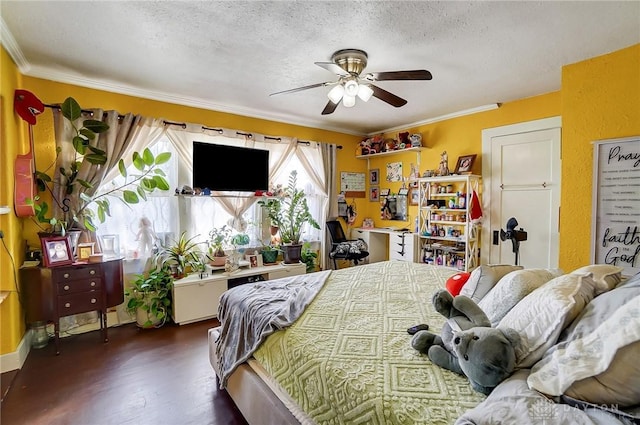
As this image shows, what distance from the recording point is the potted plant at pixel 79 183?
2.73 meters

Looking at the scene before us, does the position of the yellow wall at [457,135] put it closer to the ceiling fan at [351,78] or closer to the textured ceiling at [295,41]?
the textured ceiling at [295,41]

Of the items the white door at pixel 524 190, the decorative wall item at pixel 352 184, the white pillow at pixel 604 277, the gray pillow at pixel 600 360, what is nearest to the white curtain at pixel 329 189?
the decorative wall item at pixel 352 184

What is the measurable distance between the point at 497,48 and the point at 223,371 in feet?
10.0

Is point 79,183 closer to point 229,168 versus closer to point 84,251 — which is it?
point 84,251

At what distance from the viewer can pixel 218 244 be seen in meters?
3.71

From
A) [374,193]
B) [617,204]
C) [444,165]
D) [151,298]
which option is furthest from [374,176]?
[151,298]

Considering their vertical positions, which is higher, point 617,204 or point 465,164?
point 465,164

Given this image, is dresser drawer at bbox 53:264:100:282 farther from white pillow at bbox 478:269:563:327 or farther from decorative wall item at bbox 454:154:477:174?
decorative wall item at bbox 454:154:477:174

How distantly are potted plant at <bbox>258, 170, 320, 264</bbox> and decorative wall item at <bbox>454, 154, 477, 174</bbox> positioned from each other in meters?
2.10

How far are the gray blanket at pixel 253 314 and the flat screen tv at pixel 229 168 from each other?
1891mm

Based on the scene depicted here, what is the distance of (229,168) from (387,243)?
2.90 metres

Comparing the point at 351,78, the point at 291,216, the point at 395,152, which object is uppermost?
the point at 351,78

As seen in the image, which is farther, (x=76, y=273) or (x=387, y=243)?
(x=387, y=243)

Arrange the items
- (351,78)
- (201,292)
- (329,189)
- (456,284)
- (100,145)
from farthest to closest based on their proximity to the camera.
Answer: (329,189), (201,292), (100,145), (351,78), (456,284)
